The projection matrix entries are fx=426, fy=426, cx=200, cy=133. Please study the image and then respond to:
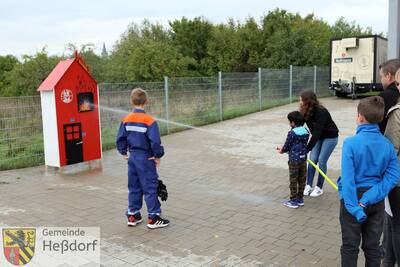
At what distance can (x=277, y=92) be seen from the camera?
19.6 m

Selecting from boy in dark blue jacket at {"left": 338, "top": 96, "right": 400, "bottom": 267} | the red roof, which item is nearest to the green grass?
the red roof

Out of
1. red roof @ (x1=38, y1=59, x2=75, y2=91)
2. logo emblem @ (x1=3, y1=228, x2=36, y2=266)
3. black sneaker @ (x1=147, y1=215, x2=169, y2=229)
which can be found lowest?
logo emblem @ (x1=3, y1=228, x2=36, y2=266)

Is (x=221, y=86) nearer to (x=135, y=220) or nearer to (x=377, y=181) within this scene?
(x=135, y=220)

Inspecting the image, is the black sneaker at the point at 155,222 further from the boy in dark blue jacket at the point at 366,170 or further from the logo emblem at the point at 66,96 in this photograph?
the logo emblem at the point at 66,96

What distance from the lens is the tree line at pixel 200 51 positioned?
89.6 feet

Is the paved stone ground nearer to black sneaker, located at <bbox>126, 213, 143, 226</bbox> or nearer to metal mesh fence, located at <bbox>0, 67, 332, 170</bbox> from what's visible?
black sneaker, located at <bbox>126, 213, 143, 226</bbox>

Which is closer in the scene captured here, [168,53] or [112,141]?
[112,141]

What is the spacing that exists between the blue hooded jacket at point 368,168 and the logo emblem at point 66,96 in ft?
19.8

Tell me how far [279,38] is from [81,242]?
27.5 meters

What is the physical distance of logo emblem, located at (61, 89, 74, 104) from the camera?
8008 millimetres

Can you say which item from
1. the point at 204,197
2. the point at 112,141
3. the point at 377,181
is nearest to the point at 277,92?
the point at 112,141

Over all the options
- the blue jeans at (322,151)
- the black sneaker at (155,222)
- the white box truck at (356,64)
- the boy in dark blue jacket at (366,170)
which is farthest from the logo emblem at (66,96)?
the white box truck at (356,64)

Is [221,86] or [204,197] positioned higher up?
[221,86]

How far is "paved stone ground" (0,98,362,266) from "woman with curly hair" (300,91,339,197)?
368 millimetres
